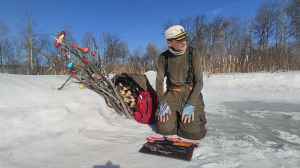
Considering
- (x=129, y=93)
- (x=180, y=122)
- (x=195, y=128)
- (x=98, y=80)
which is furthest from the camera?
Result: (x=129, y=93)

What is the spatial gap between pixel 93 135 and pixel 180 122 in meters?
0.99

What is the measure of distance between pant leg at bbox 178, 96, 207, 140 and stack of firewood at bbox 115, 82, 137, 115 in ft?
3.98

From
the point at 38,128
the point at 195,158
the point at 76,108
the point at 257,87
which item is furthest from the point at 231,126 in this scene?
the point at 257,87

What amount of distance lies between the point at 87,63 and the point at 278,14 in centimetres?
2499

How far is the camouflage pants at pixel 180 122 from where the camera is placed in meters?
1.75

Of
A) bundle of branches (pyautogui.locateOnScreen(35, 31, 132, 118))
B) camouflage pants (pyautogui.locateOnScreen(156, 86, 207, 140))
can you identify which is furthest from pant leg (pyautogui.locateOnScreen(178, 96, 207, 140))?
bundle of branches (pyautogui.locateOnScreen(35, 31, 132, 118))

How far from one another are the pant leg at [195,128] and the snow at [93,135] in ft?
0.27

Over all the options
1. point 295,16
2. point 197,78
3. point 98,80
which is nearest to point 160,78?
point 197,78

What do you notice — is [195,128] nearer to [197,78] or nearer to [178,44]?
[197,78]

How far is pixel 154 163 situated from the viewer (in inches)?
48.6

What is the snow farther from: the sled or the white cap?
the white cap

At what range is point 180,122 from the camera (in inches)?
73.7

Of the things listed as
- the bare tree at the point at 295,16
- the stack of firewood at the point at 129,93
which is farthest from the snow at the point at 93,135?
the bare tree at the point at 295,16

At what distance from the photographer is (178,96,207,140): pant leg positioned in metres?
1.72
